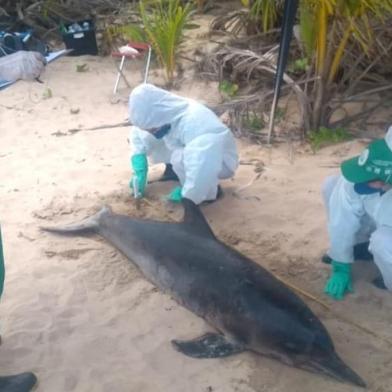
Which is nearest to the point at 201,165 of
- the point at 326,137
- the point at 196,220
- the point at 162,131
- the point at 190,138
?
the point at 190,138

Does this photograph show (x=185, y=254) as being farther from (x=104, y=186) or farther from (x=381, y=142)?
(x=104, y=186)

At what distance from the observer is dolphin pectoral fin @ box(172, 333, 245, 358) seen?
323 cm

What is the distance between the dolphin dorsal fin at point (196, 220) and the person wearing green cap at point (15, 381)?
1.17 meters

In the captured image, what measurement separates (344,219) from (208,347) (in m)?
0.95

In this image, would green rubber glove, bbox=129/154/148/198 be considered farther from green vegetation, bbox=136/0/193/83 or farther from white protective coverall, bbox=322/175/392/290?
green vegetation, bbox=136/0/193/83

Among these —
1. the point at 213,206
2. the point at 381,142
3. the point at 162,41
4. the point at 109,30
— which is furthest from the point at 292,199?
the point at 109,30

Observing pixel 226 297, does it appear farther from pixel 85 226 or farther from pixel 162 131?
pixel 162 131

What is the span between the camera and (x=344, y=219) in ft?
11.5

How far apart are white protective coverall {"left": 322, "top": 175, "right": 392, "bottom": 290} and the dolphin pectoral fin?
0.76 meters

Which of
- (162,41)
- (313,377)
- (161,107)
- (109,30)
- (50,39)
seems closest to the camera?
(313,377)

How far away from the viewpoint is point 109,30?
8180 mm

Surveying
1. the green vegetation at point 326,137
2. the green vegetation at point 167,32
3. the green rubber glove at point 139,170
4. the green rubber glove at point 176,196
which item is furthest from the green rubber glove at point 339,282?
the green vegetation at point 167,32

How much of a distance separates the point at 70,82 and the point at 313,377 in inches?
208

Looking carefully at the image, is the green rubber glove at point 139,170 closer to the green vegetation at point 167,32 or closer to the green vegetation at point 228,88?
the green vegetation at point 228,88
